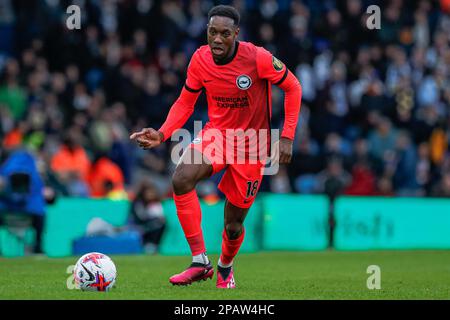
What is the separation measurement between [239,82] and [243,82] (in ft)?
0.13

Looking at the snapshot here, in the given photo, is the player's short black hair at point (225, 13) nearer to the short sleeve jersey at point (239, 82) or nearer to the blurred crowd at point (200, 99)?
the short sleeve jersey at point (239, 82)

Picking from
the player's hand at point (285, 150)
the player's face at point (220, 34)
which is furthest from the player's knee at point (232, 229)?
the player's face at point (220, 34)

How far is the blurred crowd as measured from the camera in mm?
20078

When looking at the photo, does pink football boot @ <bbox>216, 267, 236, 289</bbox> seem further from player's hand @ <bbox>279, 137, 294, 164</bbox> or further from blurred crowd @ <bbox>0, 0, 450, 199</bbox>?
blurred crowd @ <bbox>0, 0, 450, 199</bbox>

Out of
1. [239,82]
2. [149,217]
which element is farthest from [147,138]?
[149,217]

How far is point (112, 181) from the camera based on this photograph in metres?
19.6

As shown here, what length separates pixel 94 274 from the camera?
9.57m

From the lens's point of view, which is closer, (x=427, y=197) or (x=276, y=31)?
(x=427, y=197)

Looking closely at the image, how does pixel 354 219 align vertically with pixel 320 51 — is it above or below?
below

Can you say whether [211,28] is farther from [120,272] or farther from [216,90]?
[120,272]

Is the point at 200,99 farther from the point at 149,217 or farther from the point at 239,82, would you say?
the point at 239,82

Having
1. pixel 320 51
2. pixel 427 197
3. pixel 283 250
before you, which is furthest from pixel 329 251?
pixel 320 51

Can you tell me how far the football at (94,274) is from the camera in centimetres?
957
